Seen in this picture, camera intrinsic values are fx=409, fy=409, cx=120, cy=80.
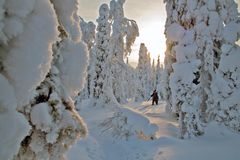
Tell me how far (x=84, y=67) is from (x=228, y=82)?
40.7 ft

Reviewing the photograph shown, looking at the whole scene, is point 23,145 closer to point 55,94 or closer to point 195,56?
point 55,94

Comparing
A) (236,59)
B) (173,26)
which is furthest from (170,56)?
(236,59)

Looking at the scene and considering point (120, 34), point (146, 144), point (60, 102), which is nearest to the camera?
point (60, 102)

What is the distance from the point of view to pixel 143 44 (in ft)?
217

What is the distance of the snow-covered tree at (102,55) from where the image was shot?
2911 cm

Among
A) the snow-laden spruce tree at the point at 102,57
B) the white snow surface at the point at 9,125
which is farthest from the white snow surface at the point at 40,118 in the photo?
the snow-laden spruce tree at the point at 102,57

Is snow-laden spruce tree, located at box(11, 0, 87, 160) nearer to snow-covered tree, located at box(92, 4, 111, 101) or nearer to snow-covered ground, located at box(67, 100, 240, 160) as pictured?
snow-covered ground, located at box(67, 100, 240, 160)

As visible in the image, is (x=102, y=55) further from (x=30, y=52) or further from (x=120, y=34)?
(x=30, y=52)

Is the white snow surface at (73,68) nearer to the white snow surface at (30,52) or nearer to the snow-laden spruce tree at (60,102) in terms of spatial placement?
the snow-laden spruce tree at (60,102)

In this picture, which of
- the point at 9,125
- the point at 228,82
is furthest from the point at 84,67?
the point at 228,82

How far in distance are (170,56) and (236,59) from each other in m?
3.05

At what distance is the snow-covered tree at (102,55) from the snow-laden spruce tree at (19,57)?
25260 mm

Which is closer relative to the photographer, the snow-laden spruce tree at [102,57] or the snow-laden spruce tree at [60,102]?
the snow-laden spruce tree at [60,102]

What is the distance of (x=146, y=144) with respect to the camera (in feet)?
44.5
